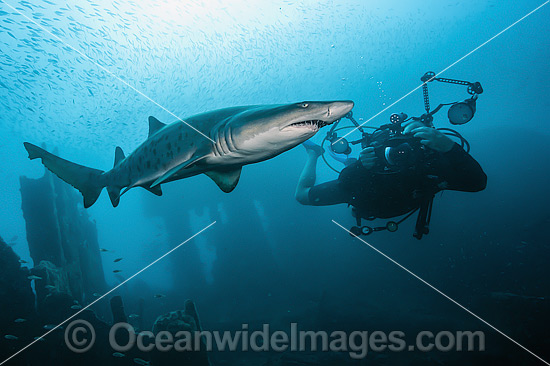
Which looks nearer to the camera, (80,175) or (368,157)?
(80,175)

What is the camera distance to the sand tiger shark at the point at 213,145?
2.49 metres

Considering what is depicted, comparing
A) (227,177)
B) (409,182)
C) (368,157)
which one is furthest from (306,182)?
(227,177)

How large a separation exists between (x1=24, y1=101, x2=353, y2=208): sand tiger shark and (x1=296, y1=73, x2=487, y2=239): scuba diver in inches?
123

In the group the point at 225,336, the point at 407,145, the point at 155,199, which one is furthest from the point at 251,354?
the point at 155,199

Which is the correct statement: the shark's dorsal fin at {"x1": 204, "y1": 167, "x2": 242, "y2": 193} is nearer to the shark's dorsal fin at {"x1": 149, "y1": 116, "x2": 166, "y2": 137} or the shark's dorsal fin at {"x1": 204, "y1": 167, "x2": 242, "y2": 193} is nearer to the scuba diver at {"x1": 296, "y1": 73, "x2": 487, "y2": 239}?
the shark's dorsal fin at {"x1": 149, "y1": 116, "x2": 166, "y2": 137}

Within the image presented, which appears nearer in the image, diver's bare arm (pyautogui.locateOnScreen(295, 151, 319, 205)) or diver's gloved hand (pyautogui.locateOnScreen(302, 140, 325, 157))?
diver's bare arm (pyautogui.locateOnScreen(295, 151, 319, 205))

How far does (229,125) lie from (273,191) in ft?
99.6

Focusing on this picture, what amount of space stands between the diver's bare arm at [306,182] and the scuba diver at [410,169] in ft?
5.50

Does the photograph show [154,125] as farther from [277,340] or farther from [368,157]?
[277,340]

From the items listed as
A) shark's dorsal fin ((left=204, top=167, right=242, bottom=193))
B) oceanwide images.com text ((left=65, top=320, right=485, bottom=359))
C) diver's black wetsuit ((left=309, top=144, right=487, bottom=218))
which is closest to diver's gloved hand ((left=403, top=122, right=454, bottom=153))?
diver's black wetsuit ((left=309, top=144, right=487, bottom=218))

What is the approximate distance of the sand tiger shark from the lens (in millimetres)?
2490

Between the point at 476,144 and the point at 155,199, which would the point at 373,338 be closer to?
the point at 155,199

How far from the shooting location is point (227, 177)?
4129mm

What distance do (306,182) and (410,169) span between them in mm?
4342
